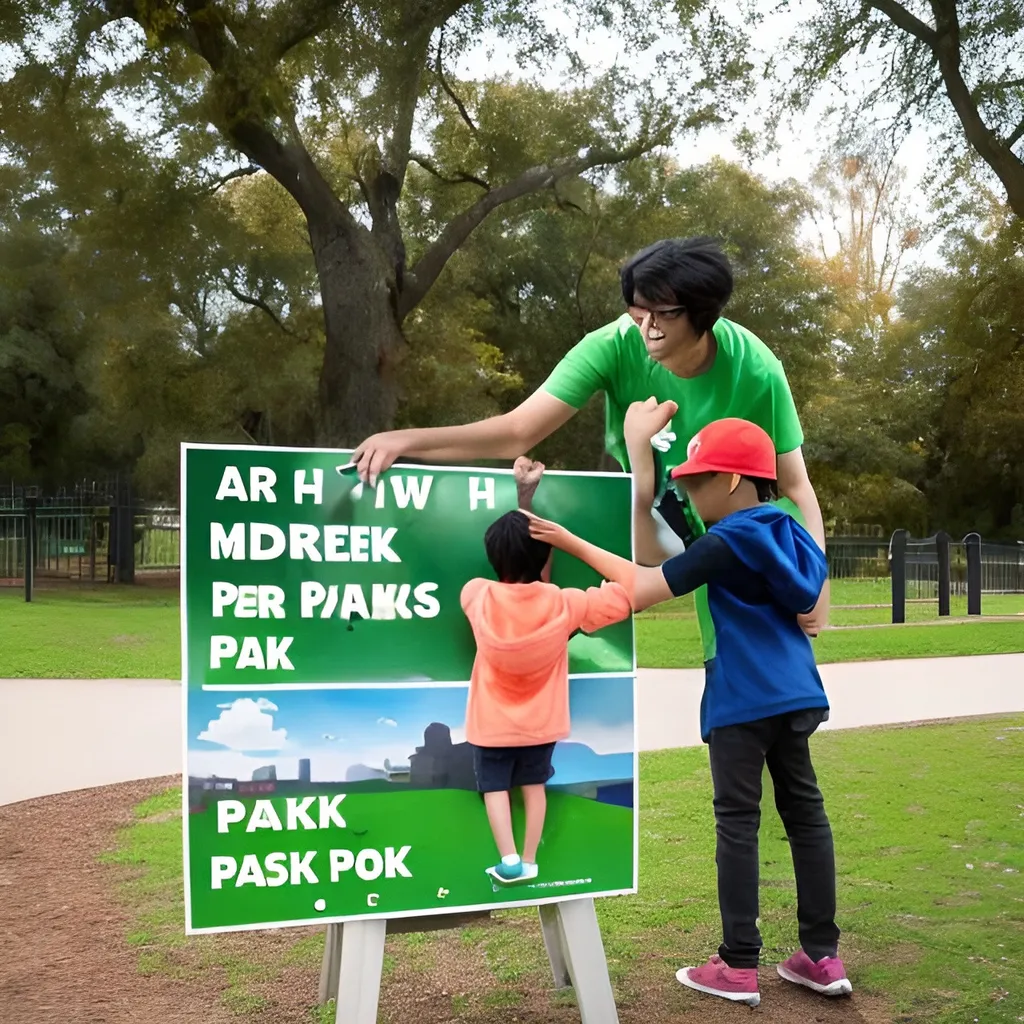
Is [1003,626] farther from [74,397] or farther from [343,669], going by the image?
[74,397]

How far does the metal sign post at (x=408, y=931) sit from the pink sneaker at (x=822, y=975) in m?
0.64

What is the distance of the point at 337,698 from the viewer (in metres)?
2.63

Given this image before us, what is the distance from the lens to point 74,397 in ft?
71.2

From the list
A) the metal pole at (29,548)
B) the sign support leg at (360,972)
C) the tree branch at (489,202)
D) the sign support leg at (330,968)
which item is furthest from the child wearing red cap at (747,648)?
the metal pole at (29,548)

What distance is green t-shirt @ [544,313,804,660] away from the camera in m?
3.22

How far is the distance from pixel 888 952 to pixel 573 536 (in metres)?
1.78

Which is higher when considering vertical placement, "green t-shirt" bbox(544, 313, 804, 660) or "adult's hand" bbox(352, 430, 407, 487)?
"green t-shirt" bbox(544, 313, 804, 660)

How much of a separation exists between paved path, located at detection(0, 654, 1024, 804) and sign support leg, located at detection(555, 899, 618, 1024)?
414cm

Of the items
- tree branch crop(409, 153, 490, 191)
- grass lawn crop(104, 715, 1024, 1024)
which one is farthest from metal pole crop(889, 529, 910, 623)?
grass lawn crop(104, 715, 1024, 1024)

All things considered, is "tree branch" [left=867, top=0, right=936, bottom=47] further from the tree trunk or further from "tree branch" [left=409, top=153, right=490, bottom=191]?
"tree branch" [left=409, top=153, right=490, bottom=191]

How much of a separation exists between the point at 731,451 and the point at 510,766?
2.94 feet

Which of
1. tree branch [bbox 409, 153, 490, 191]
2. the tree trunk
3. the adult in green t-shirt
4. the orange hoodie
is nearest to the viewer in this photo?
the orange hoodie

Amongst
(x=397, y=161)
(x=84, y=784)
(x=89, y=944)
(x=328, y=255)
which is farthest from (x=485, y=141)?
(x=89, y=944)

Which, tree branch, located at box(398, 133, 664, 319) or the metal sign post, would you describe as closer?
the metal sign post
